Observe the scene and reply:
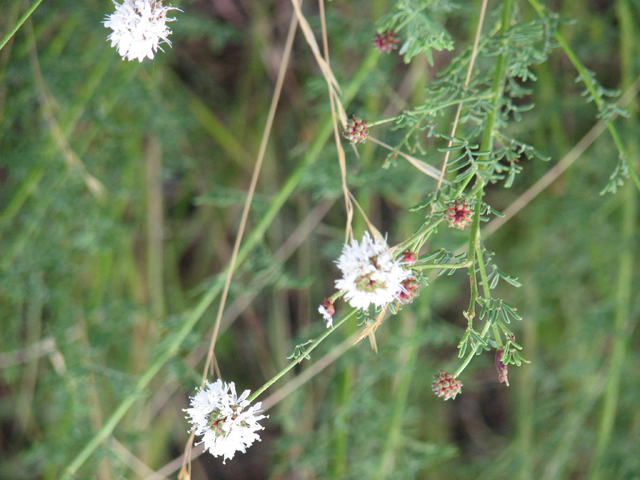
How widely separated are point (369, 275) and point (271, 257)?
2.24 feet

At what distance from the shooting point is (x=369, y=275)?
0.69 metres

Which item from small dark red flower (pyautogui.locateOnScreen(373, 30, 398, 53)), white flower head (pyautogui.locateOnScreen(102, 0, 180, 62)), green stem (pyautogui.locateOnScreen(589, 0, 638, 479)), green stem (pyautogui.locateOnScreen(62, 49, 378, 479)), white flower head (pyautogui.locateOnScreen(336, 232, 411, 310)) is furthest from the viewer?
green stem (pyautogui.locateOnScreen(589, 0, 638, 479))

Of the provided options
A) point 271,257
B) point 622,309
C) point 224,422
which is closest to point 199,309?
point 271,257

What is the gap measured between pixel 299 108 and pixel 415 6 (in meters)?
1.41

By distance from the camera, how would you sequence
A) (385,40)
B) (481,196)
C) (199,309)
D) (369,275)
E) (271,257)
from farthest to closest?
(271,257), (199,309), (385,40), (481,196), (369,275)

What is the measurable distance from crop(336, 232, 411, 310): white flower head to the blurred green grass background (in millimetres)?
544

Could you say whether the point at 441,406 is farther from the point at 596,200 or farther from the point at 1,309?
the point at 1,309

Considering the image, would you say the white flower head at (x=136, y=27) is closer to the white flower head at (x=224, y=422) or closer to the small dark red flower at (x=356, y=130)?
the small dark red flower at (x=356, y=130)

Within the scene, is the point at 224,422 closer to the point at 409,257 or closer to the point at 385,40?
the point at 409,257

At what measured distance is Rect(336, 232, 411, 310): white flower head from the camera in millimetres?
689

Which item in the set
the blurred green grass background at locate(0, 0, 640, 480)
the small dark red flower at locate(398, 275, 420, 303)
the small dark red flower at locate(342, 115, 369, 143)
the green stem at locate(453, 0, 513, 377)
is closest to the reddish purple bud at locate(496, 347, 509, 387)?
the green stem at locate(453, 0, 513, 377)

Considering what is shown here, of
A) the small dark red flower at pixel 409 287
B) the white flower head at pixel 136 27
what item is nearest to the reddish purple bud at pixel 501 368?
the small dark red flower at pixel 409 287

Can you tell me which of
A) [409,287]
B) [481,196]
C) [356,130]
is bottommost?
[409,287]

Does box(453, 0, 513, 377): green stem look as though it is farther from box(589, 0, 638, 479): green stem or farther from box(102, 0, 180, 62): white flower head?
box(589, 0, 638, 479): green stem
